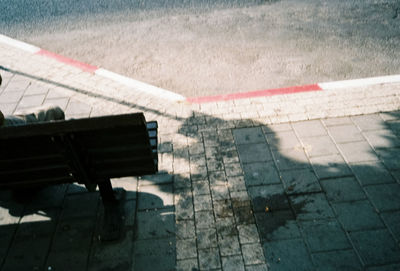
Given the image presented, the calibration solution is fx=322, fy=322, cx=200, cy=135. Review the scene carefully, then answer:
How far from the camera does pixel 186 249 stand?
326cm

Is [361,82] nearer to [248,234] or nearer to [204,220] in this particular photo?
[248,234]

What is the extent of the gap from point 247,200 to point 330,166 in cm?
121

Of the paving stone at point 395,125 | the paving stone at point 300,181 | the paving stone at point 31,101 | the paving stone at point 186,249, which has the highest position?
the paving stone at point 395,125

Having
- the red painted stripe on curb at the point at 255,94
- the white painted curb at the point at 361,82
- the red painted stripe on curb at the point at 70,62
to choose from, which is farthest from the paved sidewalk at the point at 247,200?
the red painted stripe on curb at the point at 70,62

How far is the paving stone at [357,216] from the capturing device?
131 inches

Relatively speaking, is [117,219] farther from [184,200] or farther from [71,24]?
[71,24]

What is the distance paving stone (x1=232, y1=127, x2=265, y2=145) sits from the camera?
454 centimetres

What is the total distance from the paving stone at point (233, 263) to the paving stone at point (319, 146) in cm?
180

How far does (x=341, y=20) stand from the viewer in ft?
25.8

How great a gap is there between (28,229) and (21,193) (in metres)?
0.48

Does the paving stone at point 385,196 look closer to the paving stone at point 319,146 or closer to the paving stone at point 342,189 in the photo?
the paving stone at point 342,189

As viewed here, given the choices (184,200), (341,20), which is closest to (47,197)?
(184,200)

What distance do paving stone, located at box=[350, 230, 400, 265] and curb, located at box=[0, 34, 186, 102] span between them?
345cm

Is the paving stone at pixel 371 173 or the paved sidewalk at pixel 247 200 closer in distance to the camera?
the paved sidewalk at pixel 247 200
